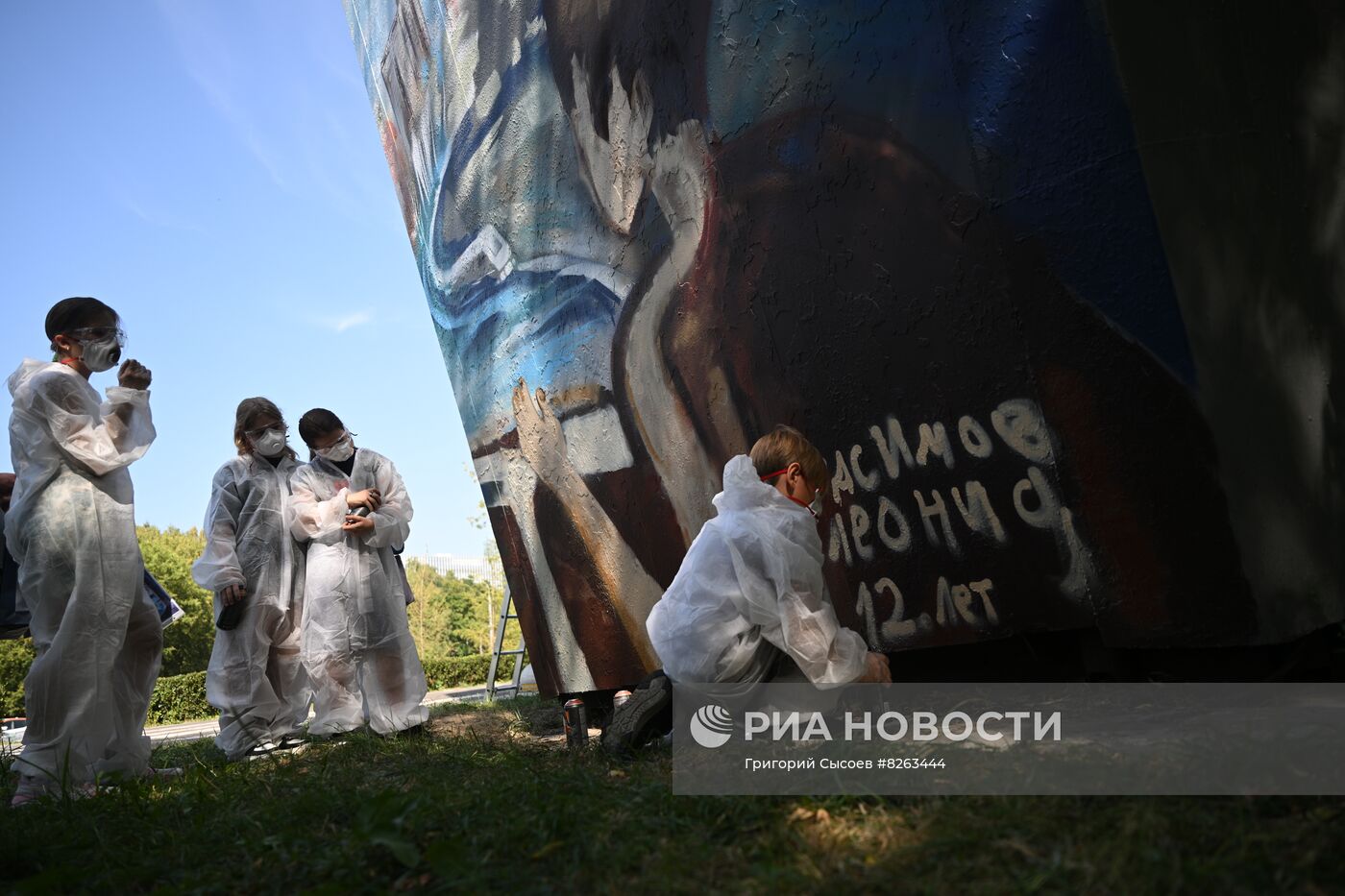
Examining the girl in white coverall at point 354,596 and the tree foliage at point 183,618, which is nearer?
the girl in white coverall at point 354,596

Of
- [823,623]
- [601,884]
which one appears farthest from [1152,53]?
[601,884]

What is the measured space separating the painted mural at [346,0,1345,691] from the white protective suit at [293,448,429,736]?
1.46 metres

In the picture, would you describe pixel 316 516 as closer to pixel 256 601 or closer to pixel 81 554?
pixel 256 601

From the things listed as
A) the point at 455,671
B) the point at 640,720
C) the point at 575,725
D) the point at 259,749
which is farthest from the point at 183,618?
the point at 640,720

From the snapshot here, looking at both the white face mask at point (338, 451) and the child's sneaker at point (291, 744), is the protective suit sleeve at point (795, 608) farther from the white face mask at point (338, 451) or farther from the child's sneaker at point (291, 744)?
the white face mask at point (338, 451)

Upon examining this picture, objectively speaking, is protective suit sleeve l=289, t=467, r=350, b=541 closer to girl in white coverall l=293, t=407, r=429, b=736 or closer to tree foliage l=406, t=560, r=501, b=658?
girl in white coverall l=293, t=407, r=429, b=736

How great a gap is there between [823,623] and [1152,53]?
6.35ft

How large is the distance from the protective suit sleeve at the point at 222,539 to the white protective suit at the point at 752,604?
274 cm

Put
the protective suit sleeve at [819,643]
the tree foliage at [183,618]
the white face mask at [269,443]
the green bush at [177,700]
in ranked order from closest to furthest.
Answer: the protective suit sleeve at [819,643] → the white face mask at [269,443] → the green bush at [177,700] → the tree foliage at [183,618]

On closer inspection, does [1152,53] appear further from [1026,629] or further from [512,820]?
[512,820]

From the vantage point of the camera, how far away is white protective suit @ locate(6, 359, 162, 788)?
12.9 ft

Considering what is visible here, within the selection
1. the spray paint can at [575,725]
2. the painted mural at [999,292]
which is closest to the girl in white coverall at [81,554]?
the spray paint can at [575,725]

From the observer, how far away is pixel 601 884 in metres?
2.07

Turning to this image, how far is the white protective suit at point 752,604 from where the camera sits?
10.3 feet
